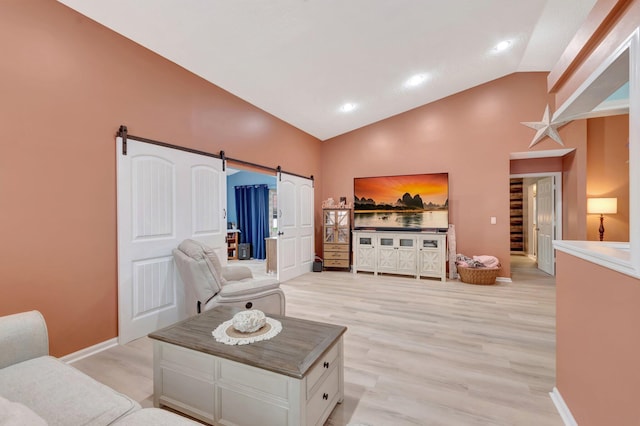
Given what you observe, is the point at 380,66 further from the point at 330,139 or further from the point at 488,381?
the point at 488,381

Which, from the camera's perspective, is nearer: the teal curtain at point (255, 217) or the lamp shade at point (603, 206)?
the lamp shade at point (603, 206)

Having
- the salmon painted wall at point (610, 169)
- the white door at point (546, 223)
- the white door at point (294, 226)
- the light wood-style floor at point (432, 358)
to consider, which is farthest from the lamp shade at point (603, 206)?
the white door at point (294, 226)

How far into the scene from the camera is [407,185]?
588 cm

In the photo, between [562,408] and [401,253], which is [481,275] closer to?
[401,253]

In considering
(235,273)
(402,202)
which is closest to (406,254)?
(402,202)

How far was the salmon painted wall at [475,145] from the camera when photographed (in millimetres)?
5201

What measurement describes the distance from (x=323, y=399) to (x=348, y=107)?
16.0 ft

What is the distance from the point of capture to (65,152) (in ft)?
7.89

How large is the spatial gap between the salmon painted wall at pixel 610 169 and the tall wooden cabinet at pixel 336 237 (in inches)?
170

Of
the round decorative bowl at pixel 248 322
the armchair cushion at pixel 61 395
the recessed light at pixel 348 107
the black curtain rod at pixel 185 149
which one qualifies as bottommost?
the armchair cushion at pixel 61 395

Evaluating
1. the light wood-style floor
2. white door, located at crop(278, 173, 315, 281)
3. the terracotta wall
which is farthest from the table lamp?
white door, located at crop(278, 173, 315, 281)

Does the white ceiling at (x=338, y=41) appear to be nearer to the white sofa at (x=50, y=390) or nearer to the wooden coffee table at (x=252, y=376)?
the white sofa at (x=50, y=390)

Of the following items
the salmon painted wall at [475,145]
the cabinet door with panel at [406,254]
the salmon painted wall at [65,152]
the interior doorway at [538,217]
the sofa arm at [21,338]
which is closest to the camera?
the sofa arm at [21,338]

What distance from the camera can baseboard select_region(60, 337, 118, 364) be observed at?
2.42 metres
